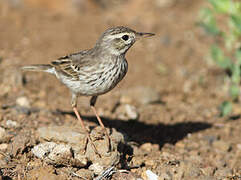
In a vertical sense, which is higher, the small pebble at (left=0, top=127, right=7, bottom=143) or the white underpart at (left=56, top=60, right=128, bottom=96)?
the white underpart at (left=56, top=60, right=128, bottom=96)

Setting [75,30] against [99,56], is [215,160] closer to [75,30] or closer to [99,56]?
[99,56]

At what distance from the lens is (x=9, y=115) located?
6281 millimetres

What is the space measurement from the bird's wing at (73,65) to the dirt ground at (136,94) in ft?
2.76

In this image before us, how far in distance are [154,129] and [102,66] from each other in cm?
204

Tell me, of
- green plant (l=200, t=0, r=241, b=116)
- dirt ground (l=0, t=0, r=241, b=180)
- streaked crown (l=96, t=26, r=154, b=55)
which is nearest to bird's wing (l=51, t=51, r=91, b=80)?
streaked crown (l=96, t=26, r=154, b=55)

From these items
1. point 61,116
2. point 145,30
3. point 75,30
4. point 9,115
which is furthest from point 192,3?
point 9,115

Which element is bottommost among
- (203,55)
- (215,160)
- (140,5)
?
(215,160)

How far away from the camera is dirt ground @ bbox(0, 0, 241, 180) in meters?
5.41

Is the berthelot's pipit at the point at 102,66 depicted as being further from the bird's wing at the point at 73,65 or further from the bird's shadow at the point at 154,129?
the bird's shadow at the point at 154,129

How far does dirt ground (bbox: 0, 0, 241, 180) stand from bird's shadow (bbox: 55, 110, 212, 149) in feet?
0.06

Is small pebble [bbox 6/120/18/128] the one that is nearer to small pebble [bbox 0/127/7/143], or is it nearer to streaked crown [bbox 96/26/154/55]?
small pebble [bbox 0/127/7/143]

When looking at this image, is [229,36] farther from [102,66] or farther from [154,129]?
[102,66]

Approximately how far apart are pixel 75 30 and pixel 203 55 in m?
3.49

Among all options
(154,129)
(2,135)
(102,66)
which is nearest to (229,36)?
(154,129)
